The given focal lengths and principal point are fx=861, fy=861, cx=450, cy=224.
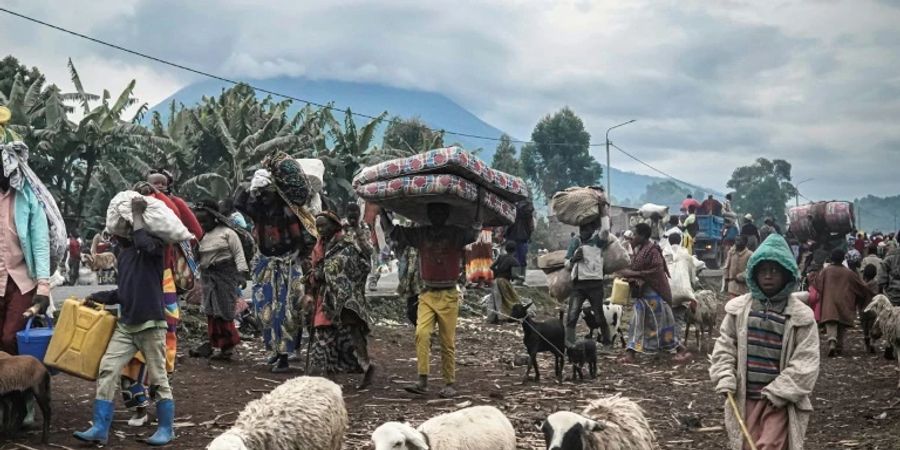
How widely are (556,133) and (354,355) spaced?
64.8 metres

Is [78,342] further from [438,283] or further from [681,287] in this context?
[681,287]

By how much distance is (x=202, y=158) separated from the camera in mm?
29281

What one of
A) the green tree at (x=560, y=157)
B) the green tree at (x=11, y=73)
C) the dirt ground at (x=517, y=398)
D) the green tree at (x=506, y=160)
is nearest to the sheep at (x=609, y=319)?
the dirt ground at (x=517, y=398)

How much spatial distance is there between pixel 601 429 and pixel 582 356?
18.7 ft

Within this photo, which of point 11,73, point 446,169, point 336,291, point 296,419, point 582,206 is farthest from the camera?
point 11,73

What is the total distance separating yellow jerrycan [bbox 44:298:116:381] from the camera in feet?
23.7

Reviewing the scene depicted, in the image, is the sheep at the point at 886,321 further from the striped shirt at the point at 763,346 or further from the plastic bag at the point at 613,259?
the striped shirt at the point at 763,346

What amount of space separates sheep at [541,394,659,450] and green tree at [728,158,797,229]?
87686mm

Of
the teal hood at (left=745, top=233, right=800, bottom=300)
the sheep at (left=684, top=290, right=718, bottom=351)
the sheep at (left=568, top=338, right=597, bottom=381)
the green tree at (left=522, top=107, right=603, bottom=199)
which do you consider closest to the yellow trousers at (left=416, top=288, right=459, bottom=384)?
the sheep at (left=568, top=338, right=597, bottom=381)

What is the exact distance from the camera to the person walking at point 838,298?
14.6 metres

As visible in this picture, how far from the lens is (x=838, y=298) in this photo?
14727 mm

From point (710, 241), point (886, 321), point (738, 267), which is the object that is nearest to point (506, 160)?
point (710, 241)

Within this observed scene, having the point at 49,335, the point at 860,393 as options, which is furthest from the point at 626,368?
the point at 49,335

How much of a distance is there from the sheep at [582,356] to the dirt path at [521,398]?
8.9 inches
